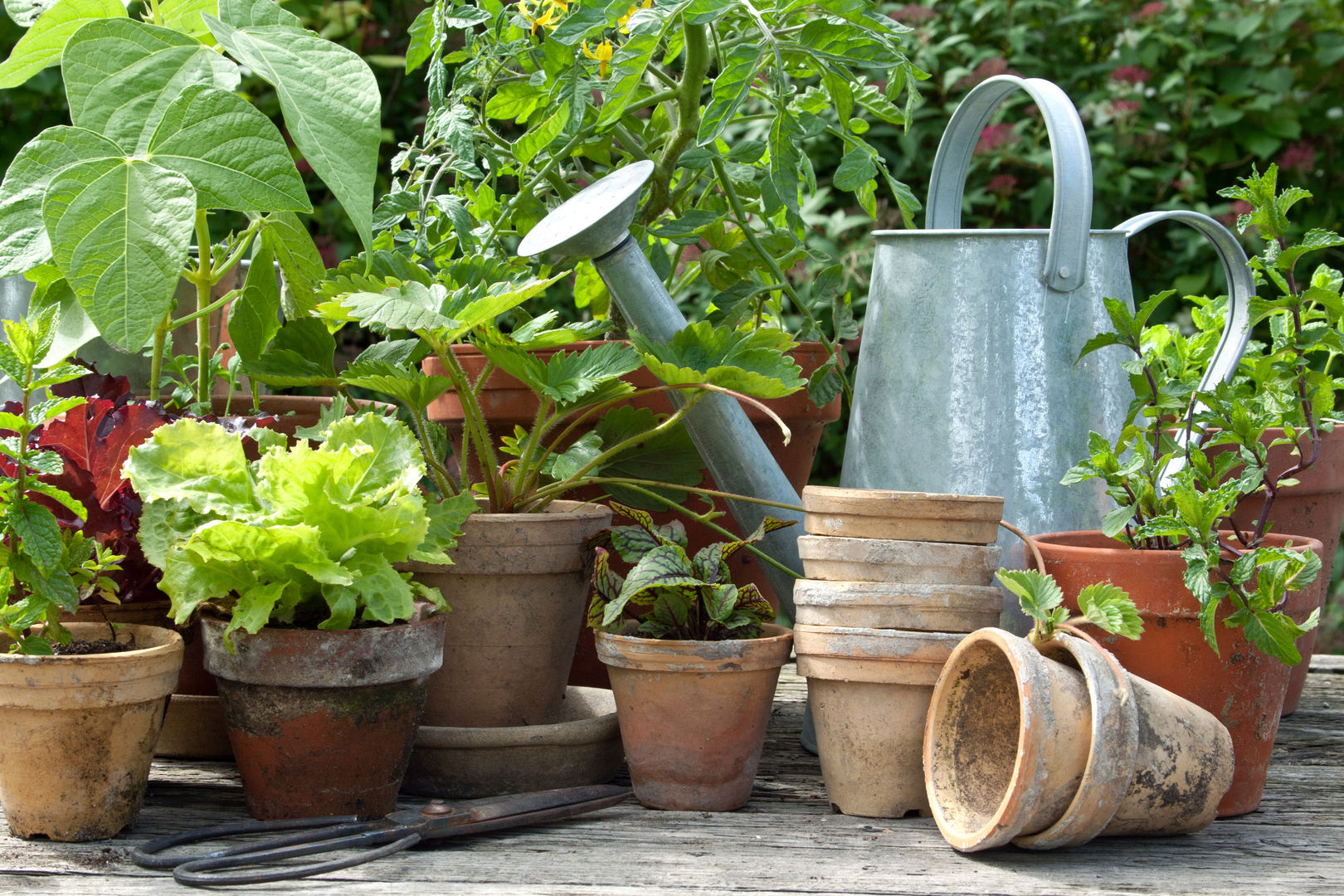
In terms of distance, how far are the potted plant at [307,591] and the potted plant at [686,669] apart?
6.1 inches

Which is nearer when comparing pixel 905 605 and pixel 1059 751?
pixel 1059 751

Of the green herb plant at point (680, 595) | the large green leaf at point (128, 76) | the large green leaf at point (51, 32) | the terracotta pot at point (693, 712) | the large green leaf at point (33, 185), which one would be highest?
the large green leaf at point (51, 32)

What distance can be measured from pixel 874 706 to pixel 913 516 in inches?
6.4

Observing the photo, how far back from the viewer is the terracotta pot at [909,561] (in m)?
1.00

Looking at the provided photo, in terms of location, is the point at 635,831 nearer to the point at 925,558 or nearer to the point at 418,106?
the point at 925,558

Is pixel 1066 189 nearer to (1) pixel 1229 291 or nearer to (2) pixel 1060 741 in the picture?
(1) pixel 1229 291

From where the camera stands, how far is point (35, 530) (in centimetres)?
89

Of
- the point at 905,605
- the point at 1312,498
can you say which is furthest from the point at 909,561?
the point at 1312,498

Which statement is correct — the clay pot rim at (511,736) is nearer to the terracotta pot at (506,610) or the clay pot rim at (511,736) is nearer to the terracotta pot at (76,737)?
the terracotta pot at (506,610)

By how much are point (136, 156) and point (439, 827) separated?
594 millimetres

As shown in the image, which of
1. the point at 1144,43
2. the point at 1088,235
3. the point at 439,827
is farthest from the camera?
the point at 1144,43

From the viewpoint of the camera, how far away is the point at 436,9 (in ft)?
4.06

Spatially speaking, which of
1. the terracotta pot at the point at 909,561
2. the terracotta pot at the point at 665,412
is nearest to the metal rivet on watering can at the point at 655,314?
the terracotta pot at the point at 665,412

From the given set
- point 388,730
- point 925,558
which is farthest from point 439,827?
point 925,558
